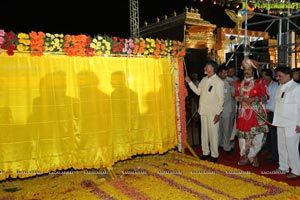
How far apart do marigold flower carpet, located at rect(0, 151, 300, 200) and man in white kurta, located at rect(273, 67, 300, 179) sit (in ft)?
1.48

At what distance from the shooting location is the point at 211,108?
4.84 m

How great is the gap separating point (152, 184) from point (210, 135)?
148 centimetres

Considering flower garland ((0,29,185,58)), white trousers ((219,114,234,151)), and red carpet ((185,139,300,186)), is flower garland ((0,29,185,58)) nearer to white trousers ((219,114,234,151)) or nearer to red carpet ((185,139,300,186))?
white trousers ((219,114,234,151))

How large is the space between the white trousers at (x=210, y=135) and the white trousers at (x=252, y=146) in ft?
1.35

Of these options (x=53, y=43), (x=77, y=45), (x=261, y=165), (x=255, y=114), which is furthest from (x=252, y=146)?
(x=53, y=43)

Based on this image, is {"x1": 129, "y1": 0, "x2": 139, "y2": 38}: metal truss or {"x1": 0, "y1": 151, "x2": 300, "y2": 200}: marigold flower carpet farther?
{"x1": 129, "y1": 0, "x2": 139, "y2": 38}: metal truss

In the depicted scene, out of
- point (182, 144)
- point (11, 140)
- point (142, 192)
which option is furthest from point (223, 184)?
point (11, 140)

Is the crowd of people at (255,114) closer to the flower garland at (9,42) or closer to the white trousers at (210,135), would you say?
the white trousers at (210,135)

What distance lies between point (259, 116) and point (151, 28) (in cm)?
805

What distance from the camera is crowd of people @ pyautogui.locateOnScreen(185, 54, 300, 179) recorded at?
157 inches

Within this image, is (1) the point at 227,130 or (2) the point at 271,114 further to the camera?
(1) the point at 227,130

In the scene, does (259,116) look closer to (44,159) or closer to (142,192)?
(142,192)

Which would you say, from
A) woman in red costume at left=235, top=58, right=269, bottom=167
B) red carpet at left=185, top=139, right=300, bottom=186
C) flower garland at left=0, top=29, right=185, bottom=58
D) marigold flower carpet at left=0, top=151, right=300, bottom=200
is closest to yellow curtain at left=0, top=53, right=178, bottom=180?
flower garland at left=0, top=29, right=185, bottom=58

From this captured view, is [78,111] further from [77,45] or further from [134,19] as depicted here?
[134,19]
